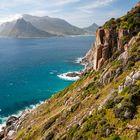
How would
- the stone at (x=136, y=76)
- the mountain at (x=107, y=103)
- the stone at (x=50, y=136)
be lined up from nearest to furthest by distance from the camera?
the mountain at (x=107, y=103) → the stone at (x=136, y=76) → the stone at (x=50, y=136)

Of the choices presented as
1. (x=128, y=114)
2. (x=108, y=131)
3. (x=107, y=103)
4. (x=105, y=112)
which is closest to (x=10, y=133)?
(x=107, y=103)

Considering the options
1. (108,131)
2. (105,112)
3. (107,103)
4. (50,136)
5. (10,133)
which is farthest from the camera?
(10,133)

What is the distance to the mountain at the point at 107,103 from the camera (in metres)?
36.2

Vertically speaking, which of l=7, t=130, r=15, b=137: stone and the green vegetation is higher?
the green vegetation

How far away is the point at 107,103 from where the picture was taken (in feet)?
136

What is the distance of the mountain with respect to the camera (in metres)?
36.2

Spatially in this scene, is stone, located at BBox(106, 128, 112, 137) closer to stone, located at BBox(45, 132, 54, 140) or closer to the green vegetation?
the green vegetation

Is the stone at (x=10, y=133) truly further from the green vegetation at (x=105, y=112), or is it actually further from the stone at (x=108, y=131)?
the stone at (x=108, y=131)

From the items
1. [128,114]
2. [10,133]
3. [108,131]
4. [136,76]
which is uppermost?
[136,76]

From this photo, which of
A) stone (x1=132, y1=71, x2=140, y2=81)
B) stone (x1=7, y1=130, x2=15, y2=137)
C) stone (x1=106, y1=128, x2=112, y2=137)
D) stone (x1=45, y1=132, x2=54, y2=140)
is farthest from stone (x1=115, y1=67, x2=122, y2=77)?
stone (x1=7, y1=130, x2=15, y2=137)

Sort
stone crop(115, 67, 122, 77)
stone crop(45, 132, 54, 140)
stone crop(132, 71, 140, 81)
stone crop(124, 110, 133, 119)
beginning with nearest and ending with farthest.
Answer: stone crop(124, 110, 133, 119) < stone crop(132, 71, 140, 81) < stone crop(45, 132, 54, 140) < stone crop(115, 67, 122, 77)

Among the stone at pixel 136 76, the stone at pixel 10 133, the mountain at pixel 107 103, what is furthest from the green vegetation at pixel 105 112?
the stone at pixel 10 133

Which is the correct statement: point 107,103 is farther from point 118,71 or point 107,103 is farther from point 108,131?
point 118,71

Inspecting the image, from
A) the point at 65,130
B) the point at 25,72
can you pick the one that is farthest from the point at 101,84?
the point at 25,72
